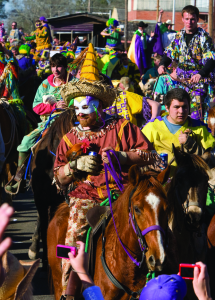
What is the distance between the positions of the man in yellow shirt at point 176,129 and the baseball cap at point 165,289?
2.95m

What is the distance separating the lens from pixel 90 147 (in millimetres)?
4281

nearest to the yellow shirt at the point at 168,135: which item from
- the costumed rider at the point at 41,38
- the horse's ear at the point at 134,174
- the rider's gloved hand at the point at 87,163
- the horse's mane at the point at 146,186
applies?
the rider's gloved hand at the point at 87,163

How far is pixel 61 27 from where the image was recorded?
95.2 ft

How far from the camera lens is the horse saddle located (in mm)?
4055

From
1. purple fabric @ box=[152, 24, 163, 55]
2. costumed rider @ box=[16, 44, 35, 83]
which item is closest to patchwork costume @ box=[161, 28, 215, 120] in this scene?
costumed rider @ box=[16, 44, 35, 83]

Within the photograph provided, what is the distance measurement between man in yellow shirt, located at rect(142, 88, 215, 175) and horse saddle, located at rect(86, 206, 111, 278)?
4.33ft

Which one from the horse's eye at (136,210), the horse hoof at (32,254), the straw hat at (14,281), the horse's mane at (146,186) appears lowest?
the horse hoof at (32,254)

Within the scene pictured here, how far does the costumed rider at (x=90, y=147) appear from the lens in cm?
415

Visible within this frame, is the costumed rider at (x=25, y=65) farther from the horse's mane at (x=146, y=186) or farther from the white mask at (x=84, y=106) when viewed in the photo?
the horse's mane at (x=146, y=186)

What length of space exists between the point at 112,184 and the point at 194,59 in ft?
12.7

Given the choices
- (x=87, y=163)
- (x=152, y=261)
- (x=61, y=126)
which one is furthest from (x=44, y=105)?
(x=152, y=261)

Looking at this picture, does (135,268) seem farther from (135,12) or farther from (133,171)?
(135,12)

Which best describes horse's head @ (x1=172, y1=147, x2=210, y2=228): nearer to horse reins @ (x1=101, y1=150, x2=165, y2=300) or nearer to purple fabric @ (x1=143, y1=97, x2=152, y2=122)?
horse reins @ (x1=101, y1=150, x2=165, y2=300)

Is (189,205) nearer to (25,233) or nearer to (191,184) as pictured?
(191,184)
